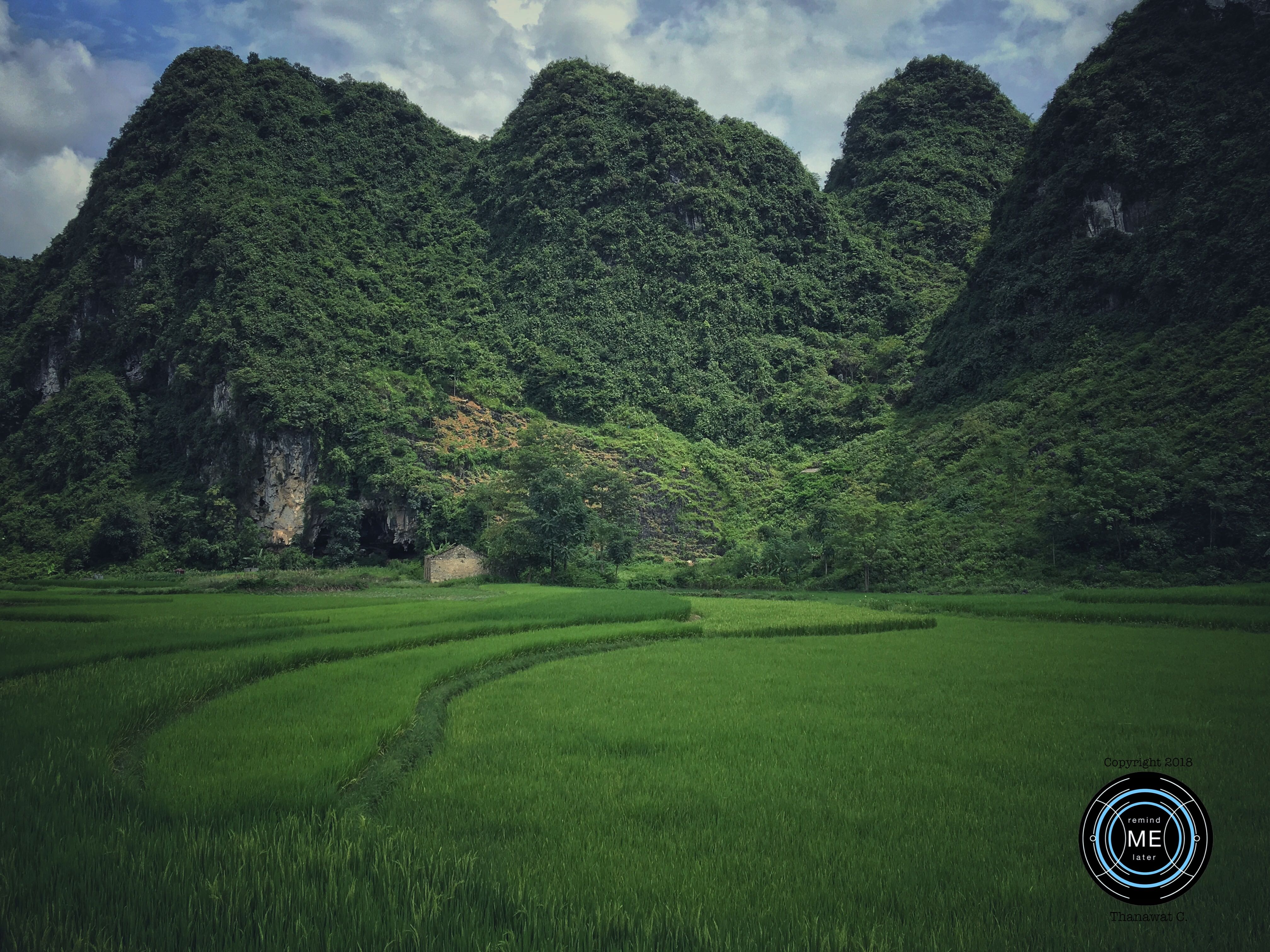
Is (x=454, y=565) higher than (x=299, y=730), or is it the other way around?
(x=299, y=730)

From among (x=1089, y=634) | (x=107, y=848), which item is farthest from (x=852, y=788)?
(x=1089, y=634)

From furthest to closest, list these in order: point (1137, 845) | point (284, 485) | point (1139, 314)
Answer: point (284, 485) < point (1139, 314) < point (1137, 845)

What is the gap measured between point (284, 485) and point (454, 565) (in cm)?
1650

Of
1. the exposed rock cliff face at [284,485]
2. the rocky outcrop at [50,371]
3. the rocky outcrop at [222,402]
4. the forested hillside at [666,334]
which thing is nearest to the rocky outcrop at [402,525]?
the forested hillside at [666,334]

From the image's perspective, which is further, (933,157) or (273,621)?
(933,157)

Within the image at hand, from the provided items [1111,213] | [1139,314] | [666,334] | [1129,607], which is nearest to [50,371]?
[666,334]

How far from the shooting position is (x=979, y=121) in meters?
85.9

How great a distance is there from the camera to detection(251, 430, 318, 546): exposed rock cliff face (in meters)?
43.9

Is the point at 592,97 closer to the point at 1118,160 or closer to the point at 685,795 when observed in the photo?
the point at 1118,160

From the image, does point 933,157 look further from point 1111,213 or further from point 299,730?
point 299,730

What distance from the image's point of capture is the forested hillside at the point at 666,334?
32188mm

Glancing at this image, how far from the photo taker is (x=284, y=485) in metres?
44.9

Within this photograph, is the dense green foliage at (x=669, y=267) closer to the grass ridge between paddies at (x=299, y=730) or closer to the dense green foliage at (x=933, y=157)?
the dense green foliage at (x=933, y=157)

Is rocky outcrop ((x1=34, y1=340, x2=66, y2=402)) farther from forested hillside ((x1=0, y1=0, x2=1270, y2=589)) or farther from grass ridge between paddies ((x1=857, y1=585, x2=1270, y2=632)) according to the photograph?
grass ridge between paddies ((x1=857, y1=585, x2=1270, y2=632))
